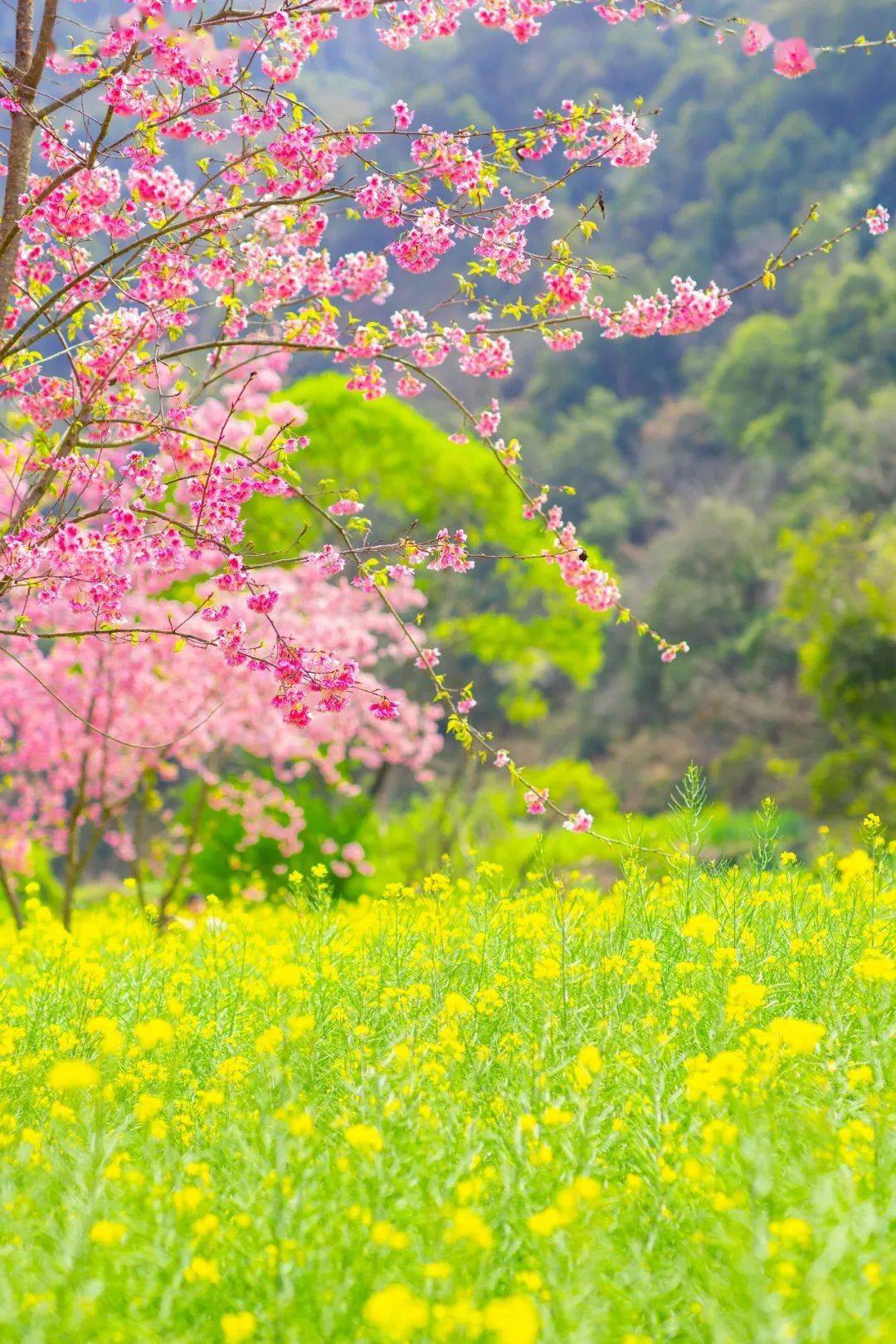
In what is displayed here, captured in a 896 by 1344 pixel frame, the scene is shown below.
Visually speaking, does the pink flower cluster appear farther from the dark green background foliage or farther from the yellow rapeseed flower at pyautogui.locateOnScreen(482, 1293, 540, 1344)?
the yellow rapeseed flower at pyautogui.locateOnScreen(482, 1293, 540, 1344)

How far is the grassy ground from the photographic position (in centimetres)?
230

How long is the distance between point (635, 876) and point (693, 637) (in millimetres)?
29963

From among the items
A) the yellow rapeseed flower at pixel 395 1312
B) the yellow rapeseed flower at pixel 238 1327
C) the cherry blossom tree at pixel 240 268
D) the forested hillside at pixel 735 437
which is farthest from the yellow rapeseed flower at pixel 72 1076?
the forested hillside at pixel 735 437

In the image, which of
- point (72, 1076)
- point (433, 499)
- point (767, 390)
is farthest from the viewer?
point (767, 390)

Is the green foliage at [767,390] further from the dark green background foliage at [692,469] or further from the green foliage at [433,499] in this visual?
the green foliage at [433,499]

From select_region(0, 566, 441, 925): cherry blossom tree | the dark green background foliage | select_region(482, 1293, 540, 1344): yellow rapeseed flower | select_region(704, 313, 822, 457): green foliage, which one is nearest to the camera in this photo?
select_region(482, 1293, 540, 1344): yellow rapeseed flower

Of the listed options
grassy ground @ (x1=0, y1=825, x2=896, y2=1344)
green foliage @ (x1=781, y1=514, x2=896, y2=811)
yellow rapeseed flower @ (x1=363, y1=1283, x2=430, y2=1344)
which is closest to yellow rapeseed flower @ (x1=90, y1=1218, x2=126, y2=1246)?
grassy ground @ (x1=0, y1=825, x2=896, y2=1344)

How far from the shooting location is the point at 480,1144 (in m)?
2.86

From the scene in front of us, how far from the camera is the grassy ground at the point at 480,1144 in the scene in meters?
2.30

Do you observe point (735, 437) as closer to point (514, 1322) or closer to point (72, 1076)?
point (72, 1076)

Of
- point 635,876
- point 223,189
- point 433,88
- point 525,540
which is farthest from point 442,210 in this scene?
point 433,88

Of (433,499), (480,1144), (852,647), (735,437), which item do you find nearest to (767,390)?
(735,437)

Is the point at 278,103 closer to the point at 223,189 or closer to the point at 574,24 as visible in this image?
the point at 223,189

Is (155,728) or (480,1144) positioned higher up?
(155,728)
